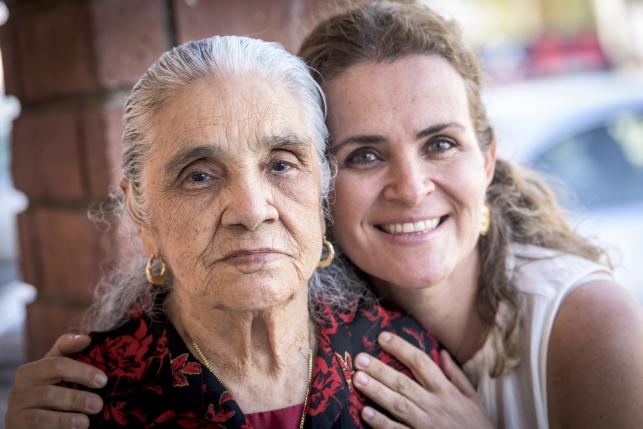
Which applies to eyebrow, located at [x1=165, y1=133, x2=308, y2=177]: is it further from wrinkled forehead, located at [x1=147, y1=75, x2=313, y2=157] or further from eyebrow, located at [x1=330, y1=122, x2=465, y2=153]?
eyebrow, located at [x1=330, y1=122, x2=465, y2=153]

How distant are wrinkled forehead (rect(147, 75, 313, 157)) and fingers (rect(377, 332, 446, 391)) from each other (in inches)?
28.1

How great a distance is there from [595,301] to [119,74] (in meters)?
1.62

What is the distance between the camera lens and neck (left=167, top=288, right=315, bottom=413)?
5.95ft

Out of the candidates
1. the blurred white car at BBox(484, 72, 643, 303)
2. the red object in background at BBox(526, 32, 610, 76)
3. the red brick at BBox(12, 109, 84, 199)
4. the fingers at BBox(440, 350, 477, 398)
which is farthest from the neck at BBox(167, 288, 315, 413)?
the red object in background at BBox(526, 32, 610, 76)

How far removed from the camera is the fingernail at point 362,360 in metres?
1.93

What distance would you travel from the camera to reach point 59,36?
7.21 feet

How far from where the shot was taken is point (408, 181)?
6.25ft

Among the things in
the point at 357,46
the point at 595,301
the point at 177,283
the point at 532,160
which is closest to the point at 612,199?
the point at 532,160

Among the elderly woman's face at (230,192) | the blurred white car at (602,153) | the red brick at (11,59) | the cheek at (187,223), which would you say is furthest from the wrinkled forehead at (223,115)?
the blurred white car at (602,153)

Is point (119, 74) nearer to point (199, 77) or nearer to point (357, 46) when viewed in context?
point (199, 77)

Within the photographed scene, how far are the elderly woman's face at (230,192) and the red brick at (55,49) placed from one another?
605mm

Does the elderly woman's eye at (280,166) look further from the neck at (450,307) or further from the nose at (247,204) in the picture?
the neck at (450,307)

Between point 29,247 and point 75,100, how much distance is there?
606 mm

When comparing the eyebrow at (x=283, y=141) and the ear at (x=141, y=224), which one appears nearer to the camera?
the eyebrow at (x=283, y=141)
